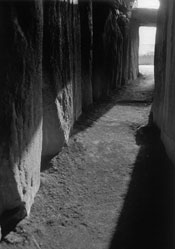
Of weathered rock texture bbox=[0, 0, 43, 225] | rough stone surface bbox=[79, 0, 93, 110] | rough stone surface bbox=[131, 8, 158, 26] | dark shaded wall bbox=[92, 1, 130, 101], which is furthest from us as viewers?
rough stone surface bbox=[131, 8, 158, 26]

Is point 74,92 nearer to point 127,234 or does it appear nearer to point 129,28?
point 127,234

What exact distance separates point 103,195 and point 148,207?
39cm

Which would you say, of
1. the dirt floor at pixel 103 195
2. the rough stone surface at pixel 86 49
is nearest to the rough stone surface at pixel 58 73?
the dirt floor at pixel 103 195

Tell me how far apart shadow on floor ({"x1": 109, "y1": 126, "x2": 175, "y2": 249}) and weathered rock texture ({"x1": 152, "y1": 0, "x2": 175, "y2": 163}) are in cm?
18

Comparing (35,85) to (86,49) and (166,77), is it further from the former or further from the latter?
(86,49)

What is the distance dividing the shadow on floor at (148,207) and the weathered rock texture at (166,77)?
0.18 metres

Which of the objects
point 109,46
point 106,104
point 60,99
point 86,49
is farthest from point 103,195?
point 109,46

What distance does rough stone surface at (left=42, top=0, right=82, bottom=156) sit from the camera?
3.02 m

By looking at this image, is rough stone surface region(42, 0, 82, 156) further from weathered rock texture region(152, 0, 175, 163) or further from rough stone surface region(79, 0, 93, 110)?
weathered rock texture region(152, 0, 175, 163)

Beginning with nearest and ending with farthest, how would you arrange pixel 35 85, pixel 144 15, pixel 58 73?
pixel 35 85
pixel 58 73
pixel 144 15

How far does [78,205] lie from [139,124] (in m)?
1.87

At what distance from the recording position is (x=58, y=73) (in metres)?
3.21

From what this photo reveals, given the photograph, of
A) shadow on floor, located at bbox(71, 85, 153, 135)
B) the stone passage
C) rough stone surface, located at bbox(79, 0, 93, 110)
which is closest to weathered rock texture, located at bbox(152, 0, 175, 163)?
the stone passage

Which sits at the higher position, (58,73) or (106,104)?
(58,73)
